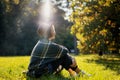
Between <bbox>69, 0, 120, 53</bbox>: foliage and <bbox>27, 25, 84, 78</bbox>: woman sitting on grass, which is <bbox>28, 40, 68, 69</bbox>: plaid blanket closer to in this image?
<bbox>27, 25, 84, 78</bbox>: woman sitting on grass

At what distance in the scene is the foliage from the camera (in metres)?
23.9

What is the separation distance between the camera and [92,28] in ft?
79.6

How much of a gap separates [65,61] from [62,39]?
59873 mm

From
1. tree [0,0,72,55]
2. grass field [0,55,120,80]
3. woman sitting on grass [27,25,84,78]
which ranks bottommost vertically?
tree [0,0,72,55]

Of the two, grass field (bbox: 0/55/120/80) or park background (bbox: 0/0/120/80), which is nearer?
grass field (bbox: 0/55/120/80)

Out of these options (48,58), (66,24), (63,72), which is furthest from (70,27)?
(66,24)

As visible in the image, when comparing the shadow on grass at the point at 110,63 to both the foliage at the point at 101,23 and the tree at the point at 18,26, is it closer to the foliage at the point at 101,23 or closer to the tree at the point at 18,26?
the foliage at the point at 101,23

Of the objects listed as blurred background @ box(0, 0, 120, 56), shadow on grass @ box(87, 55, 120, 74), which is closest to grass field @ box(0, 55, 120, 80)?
shadow on grass @ box(87, 55, 120, 74)

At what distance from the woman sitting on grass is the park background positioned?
1.08 meters

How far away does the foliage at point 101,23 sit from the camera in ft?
78.5

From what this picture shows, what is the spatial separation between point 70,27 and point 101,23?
15.3 meters

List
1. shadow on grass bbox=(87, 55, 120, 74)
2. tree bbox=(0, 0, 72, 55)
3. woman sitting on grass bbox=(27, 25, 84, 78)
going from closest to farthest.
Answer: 1. woman sitting on grass bbox=(27, 25, 84, 78)
2. shadow on grass bbox=(87, 55, 120, 74)
3. tree bbox=(0, 0, 72, 55)

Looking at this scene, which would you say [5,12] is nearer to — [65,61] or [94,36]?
[94,36]

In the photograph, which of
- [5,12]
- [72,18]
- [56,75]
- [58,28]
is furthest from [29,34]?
[56,75]
